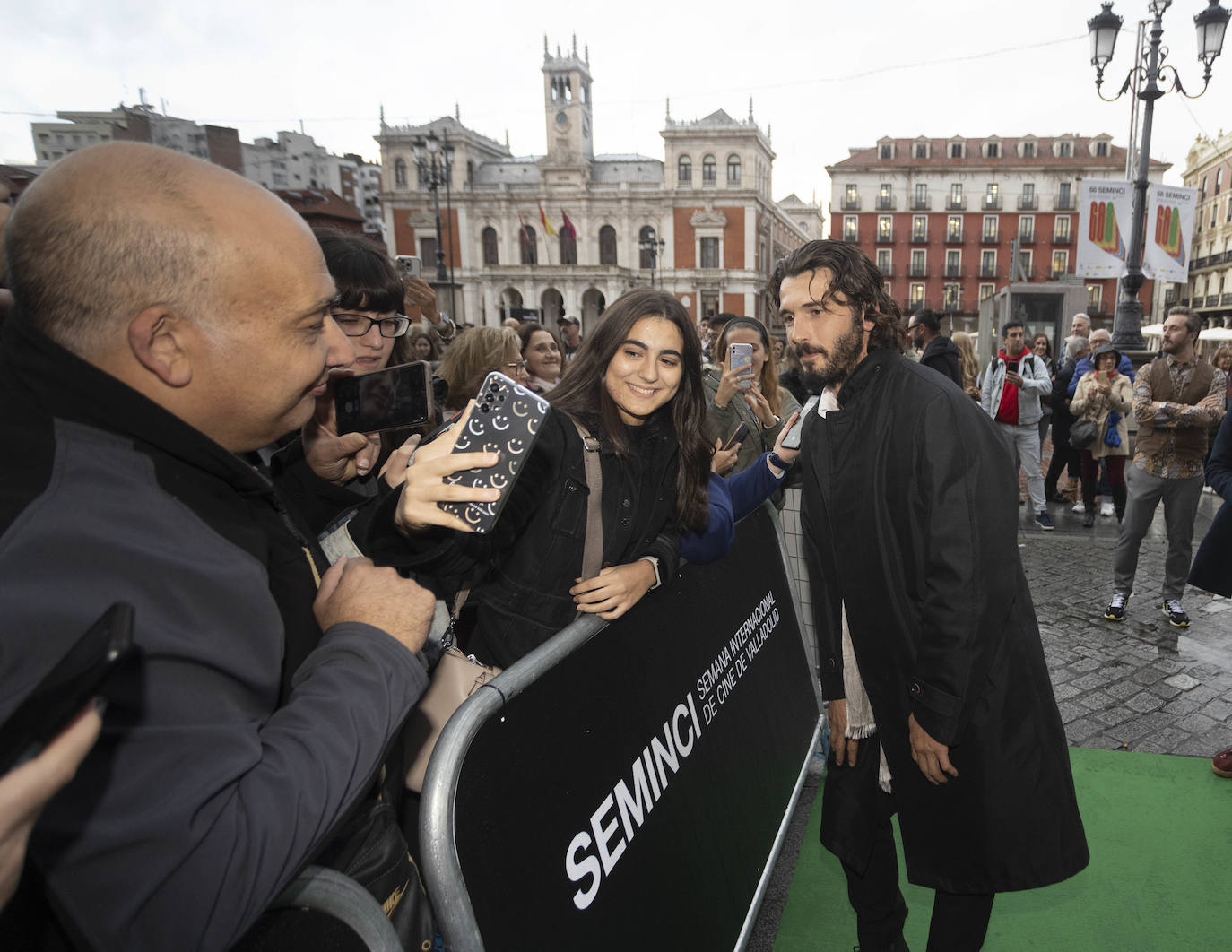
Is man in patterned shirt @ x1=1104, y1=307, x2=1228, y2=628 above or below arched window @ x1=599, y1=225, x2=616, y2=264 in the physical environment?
below

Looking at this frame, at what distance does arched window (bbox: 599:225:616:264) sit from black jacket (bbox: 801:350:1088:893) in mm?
50868

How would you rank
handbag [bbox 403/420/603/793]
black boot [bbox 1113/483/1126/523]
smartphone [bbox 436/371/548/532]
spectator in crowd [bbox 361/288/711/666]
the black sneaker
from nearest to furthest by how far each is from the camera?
smartphone [bbox 436/371/548/532]
spectator in crowd [bbox 361/288/711/666]
handbag [bbox 403/420/603/793]
the black sneaker
black boot [bbox 1113/483/1126/523]

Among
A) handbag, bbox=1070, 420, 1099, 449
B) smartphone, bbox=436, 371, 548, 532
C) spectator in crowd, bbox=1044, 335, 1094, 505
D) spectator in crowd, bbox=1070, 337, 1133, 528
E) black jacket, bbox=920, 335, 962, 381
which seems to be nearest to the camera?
smartphone, bbox=436, 371, 548, 532

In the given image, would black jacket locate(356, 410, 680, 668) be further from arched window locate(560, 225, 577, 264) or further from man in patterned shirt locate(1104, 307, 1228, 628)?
arched window locate(560, 225, 577, 264)

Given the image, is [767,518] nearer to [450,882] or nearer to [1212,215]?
[450,882]

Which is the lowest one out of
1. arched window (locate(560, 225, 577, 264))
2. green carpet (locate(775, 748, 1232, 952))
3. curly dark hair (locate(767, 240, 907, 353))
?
green carpet (locate(775, 748, 1232, 952))

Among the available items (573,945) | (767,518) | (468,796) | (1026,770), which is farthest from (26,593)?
(767,518)

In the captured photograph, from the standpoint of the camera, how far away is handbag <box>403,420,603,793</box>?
1.47m

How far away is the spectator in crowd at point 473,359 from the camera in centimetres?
367

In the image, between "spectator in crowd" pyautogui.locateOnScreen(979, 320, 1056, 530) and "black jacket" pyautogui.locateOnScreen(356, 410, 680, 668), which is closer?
"black jacket" pyautogui.locateOnScreen(356, 410, 680, 668)

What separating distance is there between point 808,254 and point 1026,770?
5.23ft

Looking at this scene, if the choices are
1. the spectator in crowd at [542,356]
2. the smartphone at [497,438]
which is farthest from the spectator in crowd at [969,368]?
the smartphone at [497,438]

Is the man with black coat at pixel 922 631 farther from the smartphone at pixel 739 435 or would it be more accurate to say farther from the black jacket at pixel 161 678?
the smartphone at pixel 739 435

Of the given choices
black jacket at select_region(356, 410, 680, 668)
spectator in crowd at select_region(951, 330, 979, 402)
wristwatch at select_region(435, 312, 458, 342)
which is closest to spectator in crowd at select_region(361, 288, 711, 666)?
black jacket at select_region(356, 410, 680, 668)
